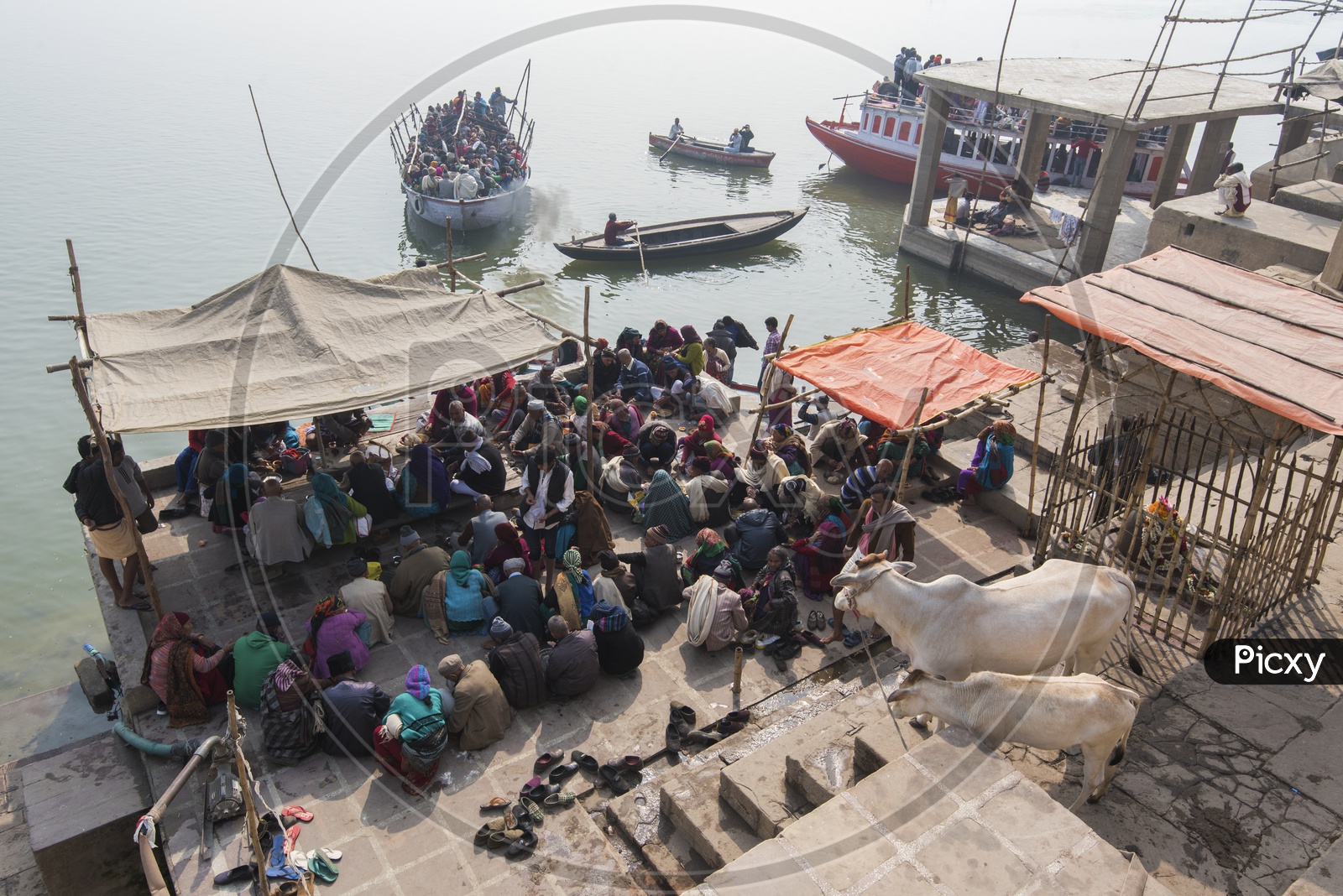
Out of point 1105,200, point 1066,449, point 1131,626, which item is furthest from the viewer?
point 1105,200

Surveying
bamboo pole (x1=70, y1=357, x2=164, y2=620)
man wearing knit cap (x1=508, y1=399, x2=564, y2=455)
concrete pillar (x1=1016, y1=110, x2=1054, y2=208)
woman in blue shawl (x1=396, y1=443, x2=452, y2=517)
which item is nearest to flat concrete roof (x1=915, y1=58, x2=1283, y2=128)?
concrete pillar (x1=1016, y1=110, x2=1054, y2=208)

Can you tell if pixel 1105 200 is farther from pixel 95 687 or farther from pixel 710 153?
pixel 95 687

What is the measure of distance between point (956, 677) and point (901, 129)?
98.1ft

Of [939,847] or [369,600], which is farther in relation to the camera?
[369,600]

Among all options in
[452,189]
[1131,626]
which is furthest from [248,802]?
[452,189]

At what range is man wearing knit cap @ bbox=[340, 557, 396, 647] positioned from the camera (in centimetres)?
725

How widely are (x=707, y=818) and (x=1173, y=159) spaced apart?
24670 mm

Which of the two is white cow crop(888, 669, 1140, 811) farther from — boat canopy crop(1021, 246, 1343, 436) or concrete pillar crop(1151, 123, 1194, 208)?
concrete pillar crop(1151, 123, 1194, 208)

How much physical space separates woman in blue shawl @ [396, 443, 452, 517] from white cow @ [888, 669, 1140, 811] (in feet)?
17.3

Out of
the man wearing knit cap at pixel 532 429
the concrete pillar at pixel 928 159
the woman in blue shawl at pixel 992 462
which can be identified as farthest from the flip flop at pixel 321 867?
the concrete pillar at pixel 928 159

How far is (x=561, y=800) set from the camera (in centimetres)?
592

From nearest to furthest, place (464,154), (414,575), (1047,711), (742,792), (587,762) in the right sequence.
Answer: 1. (1047,711)
2. (742,792)
3. (587,762)
4. (414,575)
5. (464,154)

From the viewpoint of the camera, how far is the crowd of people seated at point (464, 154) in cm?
2338

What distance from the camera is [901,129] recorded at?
104 ft
